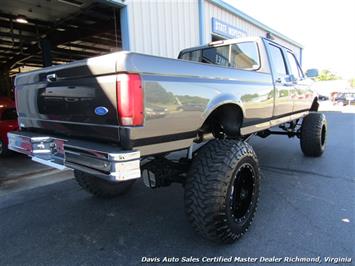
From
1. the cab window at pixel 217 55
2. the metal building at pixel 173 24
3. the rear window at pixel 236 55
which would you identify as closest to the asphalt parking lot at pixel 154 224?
the rear window at pixel 236 55

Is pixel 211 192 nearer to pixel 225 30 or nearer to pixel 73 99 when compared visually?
pixel 73 99

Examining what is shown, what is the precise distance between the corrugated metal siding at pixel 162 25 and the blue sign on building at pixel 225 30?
1120 mm

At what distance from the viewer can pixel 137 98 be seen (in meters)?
2.21

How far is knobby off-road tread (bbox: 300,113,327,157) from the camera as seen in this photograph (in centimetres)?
580

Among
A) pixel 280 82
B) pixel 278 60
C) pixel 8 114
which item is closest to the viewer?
pixel 280 82

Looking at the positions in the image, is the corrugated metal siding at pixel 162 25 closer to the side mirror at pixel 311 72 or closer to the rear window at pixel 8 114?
the rear window at pixel 8 114

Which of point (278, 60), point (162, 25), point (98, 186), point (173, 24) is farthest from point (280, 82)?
point (173, 24)

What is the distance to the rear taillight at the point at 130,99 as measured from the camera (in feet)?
7.16

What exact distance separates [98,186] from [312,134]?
404 centimetres

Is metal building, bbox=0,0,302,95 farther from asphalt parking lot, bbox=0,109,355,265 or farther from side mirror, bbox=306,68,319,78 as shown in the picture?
asphalt parking lot, bbox=0,109,355,265

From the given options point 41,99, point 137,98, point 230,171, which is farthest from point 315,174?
point 41,99

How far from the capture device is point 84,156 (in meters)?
2.37

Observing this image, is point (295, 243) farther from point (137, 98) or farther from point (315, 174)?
point (315, 174)

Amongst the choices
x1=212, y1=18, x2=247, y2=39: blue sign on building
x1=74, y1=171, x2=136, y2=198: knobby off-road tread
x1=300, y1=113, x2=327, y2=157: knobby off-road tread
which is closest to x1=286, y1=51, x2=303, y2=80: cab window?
x1=300, y1=113, x2=327, y2=157: knobby off-road tread
